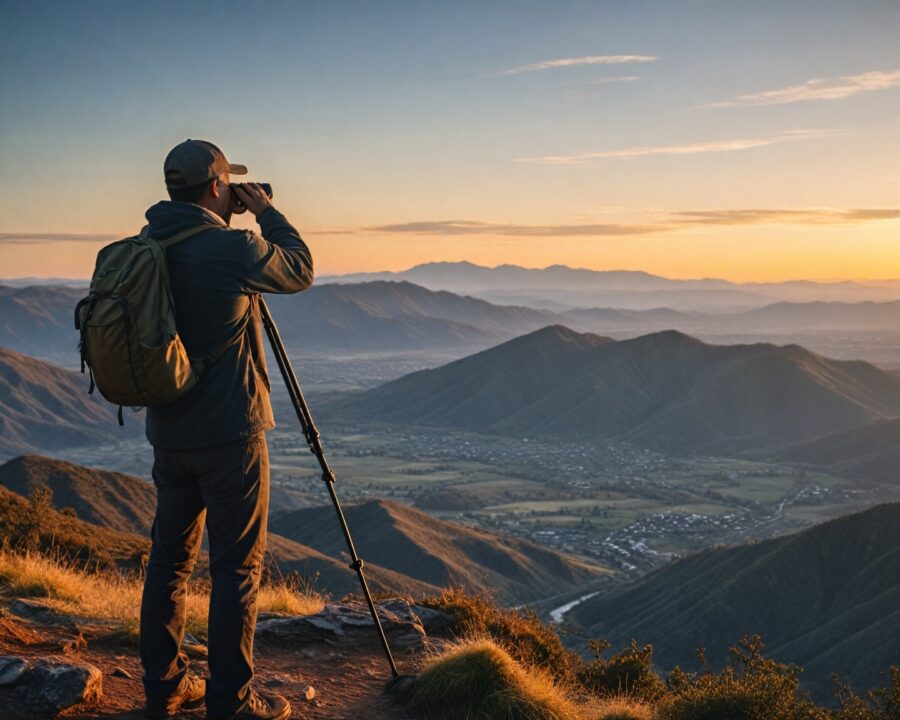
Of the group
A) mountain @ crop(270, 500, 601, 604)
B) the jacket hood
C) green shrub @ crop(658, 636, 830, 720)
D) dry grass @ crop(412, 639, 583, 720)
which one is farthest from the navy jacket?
mountain @ crop(270, 500, 601, 604)

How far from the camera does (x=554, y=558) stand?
84.6 metres

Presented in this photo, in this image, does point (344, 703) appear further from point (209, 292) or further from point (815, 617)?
point (815, 617)

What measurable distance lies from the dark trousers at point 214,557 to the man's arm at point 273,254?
0.88 metres

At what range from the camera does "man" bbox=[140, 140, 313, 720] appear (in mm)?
4703

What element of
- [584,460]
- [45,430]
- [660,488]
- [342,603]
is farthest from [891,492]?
[45,430]

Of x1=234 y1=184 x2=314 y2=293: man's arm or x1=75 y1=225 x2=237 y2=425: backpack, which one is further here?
x1=234 y1=184 x2=314 y2=293: man's arm

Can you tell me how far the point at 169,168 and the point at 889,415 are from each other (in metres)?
205

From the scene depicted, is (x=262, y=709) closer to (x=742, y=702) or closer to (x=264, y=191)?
(x=264, y=191)

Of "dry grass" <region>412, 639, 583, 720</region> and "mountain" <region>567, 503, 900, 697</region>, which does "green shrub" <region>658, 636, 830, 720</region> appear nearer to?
"dry grass" <region>412, 639, 583, 720</region>

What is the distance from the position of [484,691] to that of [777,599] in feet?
203

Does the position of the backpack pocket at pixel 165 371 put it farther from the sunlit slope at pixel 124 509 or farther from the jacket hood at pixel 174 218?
the sunlit slope at pixel 124 509

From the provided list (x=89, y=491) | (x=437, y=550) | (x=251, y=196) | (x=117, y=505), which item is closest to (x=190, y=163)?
(x=251, y=196)

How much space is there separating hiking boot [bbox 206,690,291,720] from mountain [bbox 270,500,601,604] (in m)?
66.3

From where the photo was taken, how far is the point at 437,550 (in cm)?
7806
